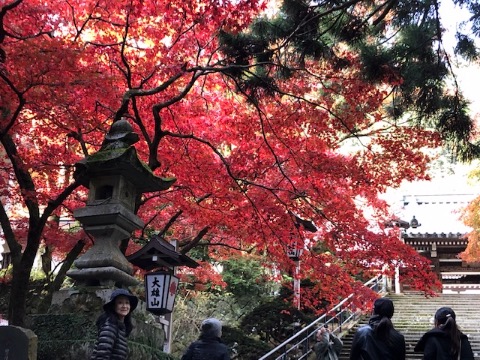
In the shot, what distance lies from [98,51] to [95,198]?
4.84 m

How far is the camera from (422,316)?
17.2 meters

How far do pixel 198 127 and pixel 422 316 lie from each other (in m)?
10.3

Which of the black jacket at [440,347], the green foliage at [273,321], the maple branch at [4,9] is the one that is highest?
the maple branch at [4,9]

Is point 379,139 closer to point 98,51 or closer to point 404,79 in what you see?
point 404,79

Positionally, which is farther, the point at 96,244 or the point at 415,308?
the point at 415,308

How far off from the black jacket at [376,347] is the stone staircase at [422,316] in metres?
9.17

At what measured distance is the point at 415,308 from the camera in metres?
18.5

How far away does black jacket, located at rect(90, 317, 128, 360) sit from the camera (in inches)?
181

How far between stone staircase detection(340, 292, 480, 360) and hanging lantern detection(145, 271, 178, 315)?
5.69 metres

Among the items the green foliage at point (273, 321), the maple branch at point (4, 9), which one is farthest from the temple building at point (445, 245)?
the maple branch at point (4, 9)

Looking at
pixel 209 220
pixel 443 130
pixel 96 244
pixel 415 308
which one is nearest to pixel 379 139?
pixel 209 220

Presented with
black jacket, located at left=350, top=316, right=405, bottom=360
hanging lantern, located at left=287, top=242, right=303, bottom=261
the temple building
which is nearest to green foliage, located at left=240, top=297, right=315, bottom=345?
hanging lantern, located at left=287, top=242, right=303, bottom=261

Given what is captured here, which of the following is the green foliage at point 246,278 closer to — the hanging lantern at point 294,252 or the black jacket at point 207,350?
the hanging lantern at point 294,252

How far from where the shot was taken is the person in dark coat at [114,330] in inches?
182
